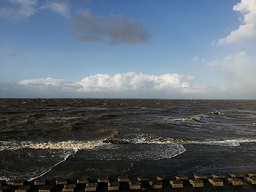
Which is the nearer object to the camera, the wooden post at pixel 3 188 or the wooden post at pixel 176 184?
the wooden post at pixel 3 188

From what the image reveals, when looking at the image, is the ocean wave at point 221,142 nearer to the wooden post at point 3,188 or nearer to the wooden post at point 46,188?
the wooden post at point 46,188

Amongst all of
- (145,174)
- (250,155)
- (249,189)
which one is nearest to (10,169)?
(145,174)

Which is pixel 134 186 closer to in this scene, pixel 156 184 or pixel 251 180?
pixel 156 184

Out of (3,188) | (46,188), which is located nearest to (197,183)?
(46,188)

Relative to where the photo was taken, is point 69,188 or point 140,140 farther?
point 140,140

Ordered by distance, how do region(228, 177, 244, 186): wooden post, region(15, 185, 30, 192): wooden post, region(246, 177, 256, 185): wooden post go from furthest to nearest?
region(246, 177, 256, 185): wooden post, region(228, 177, 244, 186): wooden post, region(15, 185, 30, 192): wooden post

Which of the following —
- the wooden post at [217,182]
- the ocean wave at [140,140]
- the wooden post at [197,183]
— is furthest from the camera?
the ocean wave at [140,140]

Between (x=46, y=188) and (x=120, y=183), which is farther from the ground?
(x=46, y=188)

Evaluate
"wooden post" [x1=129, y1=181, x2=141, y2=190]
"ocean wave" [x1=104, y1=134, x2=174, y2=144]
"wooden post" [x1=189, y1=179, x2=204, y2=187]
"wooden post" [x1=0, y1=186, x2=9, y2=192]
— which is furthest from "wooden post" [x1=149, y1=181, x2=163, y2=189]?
"ocean wave" [x1=104, y1=134, x2=174, y2=144]

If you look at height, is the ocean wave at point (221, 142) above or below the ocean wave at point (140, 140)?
below

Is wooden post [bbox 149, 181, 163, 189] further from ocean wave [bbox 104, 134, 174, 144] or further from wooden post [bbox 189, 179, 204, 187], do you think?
ocean wave [bbox 104, 134, 174, 144]

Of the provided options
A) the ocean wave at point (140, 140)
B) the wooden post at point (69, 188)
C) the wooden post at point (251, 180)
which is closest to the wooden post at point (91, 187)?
the wooden post at point (69, 188)

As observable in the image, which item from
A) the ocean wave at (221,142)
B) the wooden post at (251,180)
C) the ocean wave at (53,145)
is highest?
the wooden post at (251,180)

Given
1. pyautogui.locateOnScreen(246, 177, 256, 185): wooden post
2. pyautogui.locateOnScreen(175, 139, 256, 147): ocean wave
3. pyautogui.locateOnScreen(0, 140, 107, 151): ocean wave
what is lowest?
pyautogui.locateOnScreen(175, 139, 256, 147): ocean wave
